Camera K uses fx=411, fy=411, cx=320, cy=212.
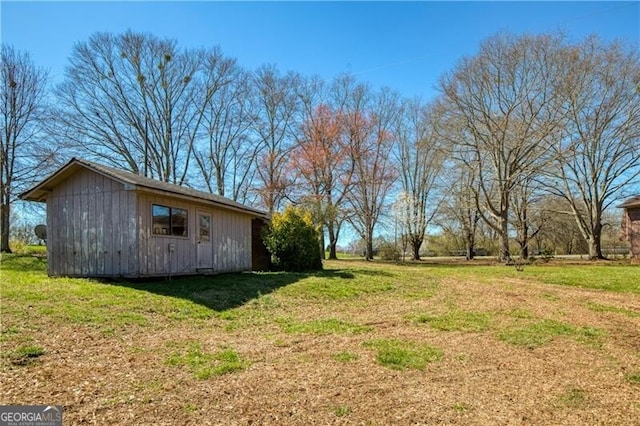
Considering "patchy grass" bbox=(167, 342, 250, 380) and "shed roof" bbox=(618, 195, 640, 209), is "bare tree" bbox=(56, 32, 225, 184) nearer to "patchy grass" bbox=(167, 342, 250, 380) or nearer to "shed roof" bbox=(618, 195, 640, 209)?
"patchy grass" bbox=(167, 342, 250, 380)

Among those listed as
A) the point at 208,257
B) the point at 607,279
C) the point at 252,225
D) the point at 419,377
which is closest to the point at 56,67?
the point at 252,225

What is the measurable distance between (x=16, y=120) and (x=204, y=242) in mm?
14562

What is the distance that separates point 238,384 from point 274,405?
627mm

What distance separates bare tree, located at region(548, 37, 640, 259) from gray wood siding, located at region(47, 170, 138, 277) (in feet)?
68.5

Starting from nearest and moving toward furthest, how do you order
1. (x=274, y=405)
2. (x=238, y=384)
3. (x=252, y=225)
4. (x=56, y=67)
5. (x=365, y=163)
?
(x=274, y=405) < (x=238, y=384) < (x=252, y=225) < (x=56, y=67) < (x=365, y=163)

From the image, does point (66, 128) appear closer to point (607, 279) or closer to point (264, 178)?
point (264, 178)

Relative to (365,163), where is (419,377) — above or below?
below

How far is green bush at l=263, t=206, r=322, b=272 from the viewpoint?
14617 millimetres

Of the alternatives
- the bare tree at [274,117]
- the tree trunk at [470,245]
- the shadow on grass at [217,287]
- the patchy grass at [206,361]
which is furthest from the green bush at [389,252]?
the patchy grass at [206,361]

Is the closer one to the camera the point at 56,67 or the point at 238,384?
the point at 238,384

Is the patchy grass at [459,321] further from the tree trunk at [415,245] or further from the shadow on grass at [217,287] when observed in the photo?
the tree trunk at [415,245]

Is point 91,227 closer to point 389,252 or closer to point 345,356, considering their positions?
point 345,356

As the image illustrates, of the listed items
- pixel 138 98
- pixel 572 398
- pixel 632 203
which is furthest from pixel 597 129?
pixel 138 98

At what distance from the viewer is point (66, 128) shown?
25.0 meters
